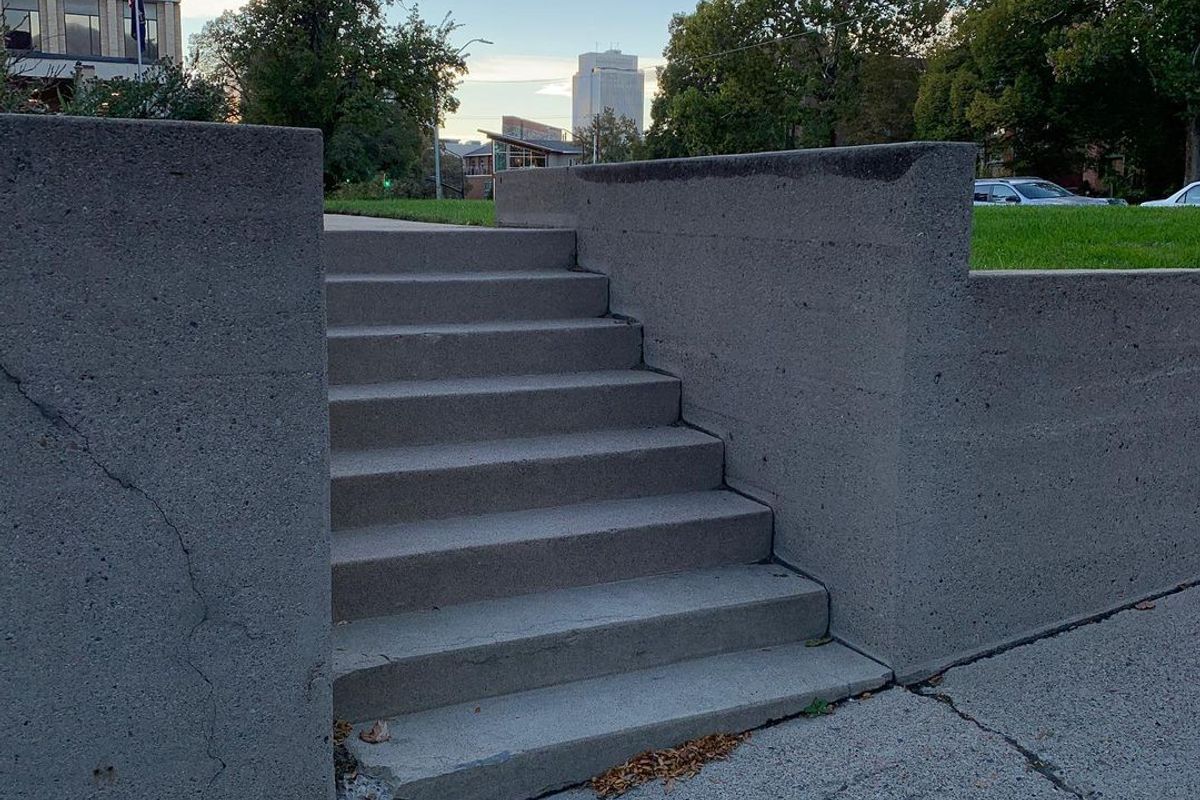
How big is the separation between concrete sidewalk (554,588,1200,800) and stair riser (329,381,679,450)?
1.71 m

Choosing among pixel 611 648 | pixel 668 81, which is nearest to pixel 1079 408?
pixel 611 648

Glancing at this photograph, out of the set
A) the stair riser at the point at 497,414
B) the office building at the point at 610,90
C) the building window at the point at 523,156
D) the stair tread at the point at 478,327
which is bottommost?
the stair riser at the point at 497,414

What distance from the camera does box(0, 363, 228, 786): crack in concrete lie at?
2.70 m

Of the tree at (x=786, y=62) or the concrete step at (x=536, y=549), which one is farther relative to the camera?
the tree at (x=786, y=62)

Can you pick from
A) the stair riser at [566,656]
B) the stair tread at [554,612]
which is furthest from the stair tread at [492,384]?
the stair riser at [566,656]

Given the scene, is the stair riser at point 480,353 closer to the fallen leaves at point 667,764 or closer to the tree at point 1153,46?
the fallen leaves at point 667,764

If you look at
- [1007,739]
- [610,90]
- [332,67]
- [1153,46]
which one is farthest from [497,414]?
[610,90]

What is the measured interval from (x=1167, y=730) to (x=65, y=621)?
3449mm

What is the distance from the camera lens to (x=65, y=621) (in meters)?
2.80

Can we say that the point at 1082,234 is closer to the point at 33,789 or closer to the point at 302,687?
Answer: the point at 302,687

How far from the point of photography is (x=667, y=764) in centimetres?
351

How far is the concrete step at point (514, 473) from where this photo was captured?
4180 millimetres

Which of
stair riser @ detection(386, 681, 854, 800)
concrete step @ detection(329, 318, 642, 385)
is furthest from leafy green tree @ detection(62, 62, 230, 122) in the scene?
stair riser @ detection(386, 681, 854, 800)

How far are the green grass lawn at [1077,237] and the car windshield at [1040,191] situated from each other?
1871 centimetres
